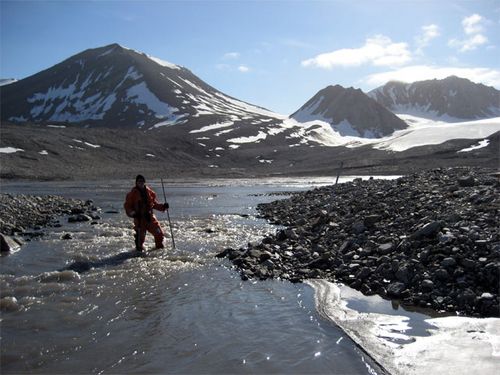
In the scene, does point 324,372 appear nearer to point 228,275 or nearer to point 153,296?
point 153,296

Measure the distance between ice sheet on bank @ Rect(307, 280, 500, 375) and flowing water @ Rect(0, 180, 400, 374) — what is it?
11.0 inches

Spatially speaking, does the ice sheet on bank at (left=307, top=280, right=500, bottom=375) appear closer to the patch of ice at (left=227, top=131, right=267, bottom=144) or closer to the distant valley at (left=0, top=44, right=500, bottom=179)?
the distant valley at (left=0, top=44, right=500, bottom=179)

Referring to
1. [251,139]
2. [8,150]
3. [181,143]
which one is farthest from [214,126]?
[8,150]

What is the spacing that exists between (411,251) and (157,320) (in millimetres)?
6175

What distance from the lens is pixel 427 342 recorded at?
265 inches

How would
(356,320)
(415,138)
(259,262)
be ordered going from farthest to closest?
1. (415,138)
2. (259,262)
3. (356,320)

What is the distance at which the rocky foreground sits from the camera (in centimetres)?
850

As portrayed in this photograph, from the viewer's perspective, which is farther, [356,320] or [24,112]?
[24,112]

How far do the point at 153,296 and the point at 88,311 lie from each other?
1.41 meters

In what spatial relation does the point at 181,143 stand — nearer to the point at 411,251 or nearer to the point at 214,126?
the point at 214,126

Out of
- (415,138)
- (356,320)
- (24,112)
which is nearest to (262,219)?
(356,320)

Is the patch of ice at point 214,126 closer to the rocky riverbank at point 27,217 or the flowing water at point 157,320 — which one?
the rocky riverbank at point 27,217

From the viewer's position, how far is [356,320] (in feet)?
25.4

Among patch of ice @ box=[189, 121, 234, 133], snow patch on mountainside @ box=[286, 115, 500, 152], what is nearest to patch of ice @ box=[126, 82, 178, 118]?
patch of ice @ box=[189, 121, 234, 133]
